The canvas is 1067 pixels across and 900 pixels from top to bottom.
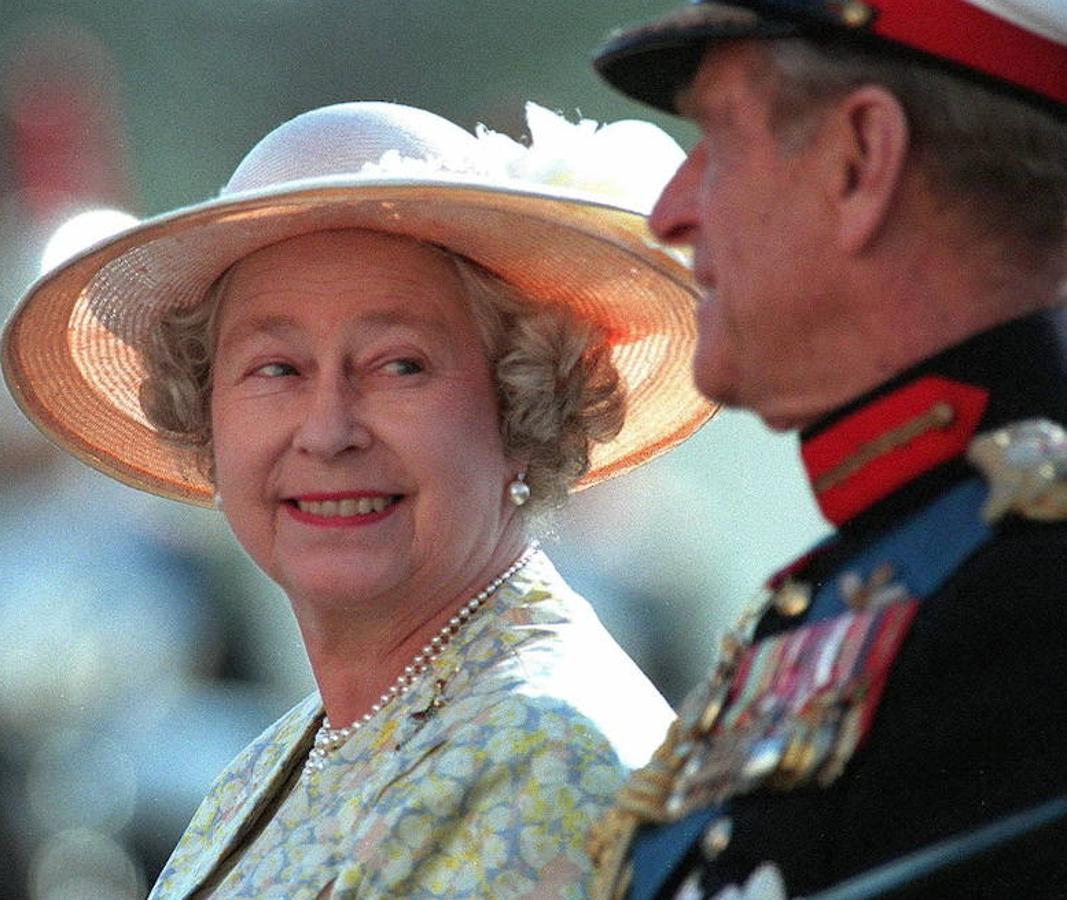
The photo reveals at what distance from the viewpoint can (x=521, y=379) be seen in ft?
11.2

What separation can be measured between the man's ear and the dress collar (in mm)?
144

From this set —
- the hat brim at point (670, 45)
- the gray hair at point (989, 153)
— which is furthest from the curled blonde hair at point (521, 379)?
the gray hair at point (989, 153)

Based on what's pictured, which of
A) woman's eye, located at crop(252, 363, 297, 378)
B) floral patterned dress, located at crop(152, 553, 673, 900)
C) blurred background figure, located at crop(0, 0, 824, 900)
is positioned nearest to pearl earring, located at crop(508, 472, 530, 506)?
floral patterned dress, located at crop(152, 553, 673, 900)

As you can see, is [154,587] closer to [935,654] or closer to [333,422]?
[333,422]

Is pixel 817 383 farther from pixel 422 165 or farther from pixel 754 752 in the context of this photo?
pixel 422 165

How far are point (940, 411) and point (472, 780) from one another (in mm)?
1044

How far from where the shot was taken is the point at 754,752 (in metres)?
2.10

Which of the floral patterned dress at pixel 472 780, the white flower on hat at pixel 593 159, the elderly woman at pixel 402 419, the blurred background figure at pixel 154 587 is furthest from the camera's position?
the blurred background figure at pixel 154 587

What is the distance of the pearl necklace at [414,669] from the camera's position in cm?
330

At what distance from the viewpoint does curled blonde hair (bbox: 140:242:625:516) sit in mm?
3420

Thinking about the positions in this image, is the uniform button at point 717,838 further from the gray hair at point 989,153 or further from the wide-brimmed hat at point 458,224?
the wide-brimmed hat at point 458,224

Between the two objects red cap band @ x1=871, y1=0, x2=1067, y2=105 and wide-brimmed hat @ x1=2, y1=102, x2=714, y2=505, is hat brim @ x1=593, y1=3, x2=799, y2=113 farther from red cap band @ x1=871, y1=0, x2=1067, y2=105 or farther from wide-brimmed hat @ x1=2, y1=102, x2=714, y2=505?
wide-brimmed hat @ x1=2, y1=102, x2=714, y2=505

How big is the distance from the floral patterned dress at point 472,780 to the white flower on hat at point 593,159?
584 mm

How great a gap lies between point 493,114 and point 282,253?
6.56m
